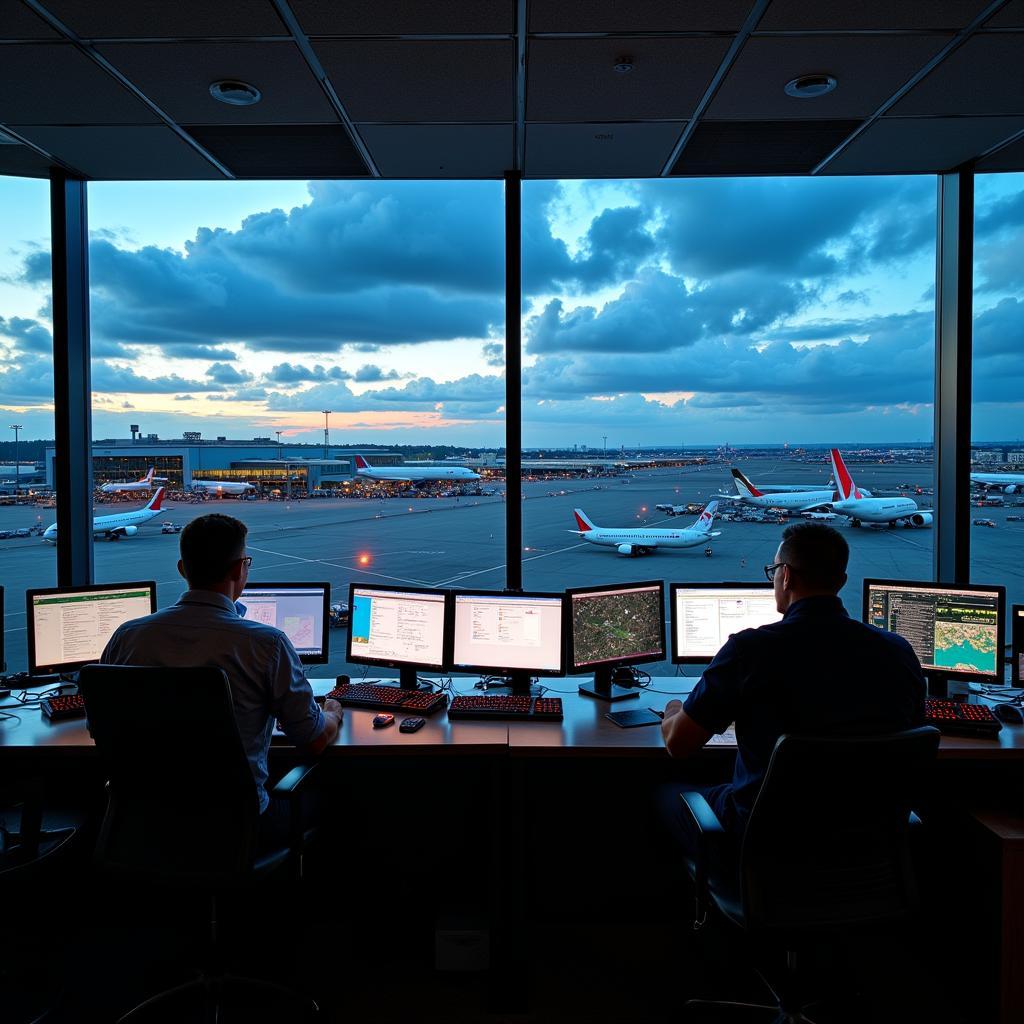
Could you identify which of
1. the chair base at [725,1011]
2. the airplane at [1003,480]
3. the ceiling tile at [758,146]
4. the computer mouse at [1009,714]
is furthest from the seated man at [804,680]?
the airplane at [1003,480]

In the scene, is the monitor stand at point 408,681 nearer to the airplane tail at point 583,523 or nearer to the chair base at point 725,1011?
the chair base at point 725,1011

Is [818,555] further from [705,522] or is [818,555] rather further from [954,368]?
[705,522]

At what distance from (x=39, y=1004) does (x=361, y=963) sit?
0.97 metres

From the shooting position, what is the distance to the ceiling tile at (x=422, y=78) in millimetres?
2098

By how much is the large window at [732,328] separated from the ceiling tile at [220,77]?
116 centimetres

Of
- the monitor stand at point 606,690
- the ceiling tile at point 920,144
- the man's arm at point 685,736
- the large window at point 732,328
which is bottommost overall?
the monitor stand at point 606,690

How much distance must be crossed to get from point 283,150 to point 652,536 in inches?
465

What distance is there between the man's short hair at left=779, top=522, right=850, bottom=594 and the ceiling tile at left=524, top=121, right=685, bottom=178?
6.28 ft

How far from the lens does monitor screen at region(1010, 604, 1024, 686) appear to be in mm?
2381

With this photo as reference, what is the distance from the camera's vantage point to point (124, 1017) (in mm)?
1775

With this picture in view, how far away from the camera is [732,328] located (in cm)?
409

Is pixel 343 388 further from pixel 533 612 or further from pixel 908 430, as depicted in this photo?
pixel 908 430

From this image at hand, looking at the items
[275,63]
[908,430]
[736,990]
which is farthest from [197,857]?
[908,430]

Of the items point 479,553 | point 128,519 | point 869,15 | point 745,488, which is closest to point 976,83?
point 869,15
